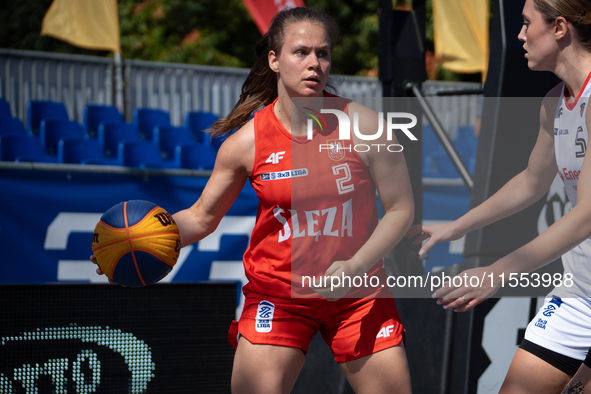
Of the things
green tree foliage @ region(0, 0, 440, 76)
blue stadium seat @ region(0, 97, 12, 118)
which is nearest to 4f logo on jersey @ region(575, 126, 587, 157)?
blue stadium seat @ region(0, 97, 12, 118)

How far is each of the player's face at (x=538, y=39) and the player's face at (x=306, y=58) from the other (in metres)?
0.83

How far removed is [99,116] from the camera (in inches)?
362

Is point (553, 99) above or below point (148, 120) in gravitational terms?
above

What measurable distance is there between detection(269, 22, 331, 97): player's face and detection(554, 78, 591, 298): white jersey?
3.34 ft

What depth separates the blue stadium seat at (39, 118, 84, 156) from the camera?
820 cm

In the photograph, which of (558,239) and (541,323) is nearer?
(558,239)

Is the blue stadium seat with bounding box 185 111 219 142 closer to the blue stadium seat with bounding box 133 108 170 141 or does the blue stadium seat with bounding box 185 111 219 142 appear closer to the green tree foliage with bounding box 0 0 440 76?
the blue stadium seat with bounding box 133 108 170 141

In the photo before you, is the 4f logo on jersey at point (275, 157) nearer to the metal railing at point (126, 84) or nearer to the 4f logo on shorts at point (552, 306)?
the 4f logo on shorts at point (552, 306)

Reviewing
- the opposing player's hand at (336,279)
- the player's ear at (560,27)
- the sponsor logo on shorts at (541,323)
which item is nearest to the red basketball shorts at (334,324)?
the opposing player's hand at (336,279)

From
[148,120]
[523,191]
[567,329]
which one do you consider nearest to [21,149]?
[148,120]

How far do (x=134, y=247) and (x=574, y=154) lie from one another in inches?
74.3

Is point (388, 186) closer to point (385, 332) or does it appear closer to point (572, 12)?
point (385, 332)

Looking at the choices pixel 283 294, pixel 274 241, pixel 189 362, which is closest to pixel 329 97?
pixel 274 241

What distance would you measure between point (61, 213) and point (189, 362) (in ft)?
5.48
